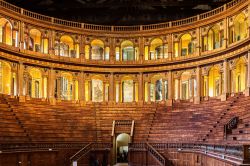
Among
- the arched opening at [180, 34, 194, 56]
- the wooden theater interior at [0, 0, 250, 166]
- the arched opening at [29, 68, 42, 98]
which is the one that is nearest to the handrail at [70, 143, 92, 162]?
the wooden theater interior at [0, 0, 250, 166]

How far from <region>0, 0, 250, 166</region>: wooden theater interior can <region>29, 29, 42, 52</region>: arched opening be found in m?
0.11

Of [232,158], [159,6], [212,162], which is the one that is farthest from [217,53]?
[232,158]

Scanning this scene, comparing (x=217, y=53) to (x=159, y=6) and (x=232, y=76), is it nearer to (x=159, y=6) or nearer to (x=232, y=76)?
(x=232, y=76)

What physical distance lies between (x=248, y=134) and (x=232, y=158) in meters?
7.63

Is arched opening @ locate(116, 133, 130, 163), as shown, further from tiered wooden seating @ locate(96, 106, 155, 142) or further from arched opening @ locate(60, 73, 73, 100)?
arched opening @ locate(60, 73, 73, 100)

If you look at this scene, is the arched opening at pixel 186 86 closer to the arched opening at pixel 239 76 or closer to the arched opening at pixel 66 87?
the arched opening at pixel 239 76

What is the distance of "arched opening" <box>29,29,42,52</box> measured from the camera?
42.9 metres

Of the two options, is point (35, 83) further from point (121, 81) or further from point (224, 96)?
point (224, 96)

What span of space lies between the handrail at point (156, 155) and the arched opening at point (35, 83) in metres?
14.3

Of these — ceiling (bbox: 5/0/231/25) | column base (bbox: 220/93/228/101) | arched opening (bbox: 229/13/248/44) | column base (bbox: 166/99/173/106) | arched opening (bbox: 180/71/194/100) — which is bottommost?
column base (bbox: 166/99/173/106)

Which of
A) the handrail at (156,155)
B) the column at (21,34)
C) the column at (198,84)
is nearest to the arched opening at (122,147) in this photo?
the handrail at (156,155)

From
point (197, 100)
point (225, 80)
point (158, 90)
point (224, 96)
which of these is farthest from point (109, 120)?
point (225, 80)

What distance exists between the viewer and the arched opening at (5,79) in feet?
132

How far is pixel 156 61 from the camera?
4519 centimetres
